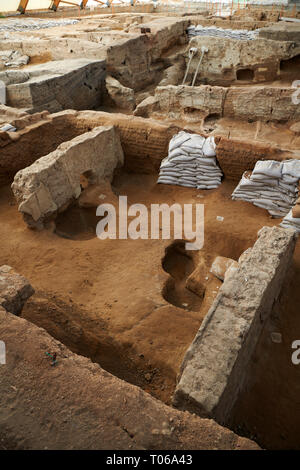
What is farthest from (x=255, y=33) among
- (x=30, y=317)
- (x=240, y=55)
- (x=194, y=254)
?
(x=30, y=317)

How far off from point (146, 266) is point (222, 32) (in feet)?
47.9

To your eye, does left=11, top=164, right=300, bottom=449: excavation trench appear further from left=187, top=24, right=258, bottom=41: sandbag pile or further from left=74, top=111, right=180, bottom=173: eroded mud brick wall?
left=187, top=24, right=258, bottom=41: sandbag pile

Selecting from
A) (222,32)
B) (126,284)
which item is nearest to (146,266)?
(126,284)

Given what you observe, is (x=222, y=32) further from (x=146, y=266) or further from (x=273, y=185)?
(x=146, y=266)

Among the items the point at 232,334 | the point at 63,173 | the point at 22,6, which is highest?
the point at 22,6

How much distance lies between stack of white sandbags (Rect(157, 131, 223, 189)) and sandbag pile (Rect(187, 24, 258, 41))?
10.4 meters

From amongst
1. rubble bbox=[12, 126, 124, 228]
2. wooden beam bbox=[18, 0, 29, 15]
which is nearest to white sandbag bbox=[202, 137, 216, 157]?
rubble bbox=[12, 126, 124, 228]

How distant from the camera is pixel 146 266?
5.07 metres

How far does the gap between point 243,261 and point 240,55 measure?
12.0 meters

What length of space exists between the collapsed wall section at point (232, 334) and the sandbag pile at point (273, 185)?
1855 mm

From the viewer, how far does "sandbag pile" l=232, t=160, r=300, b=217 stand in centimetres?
575

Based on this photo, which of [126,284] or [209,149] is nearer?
[126,284]
